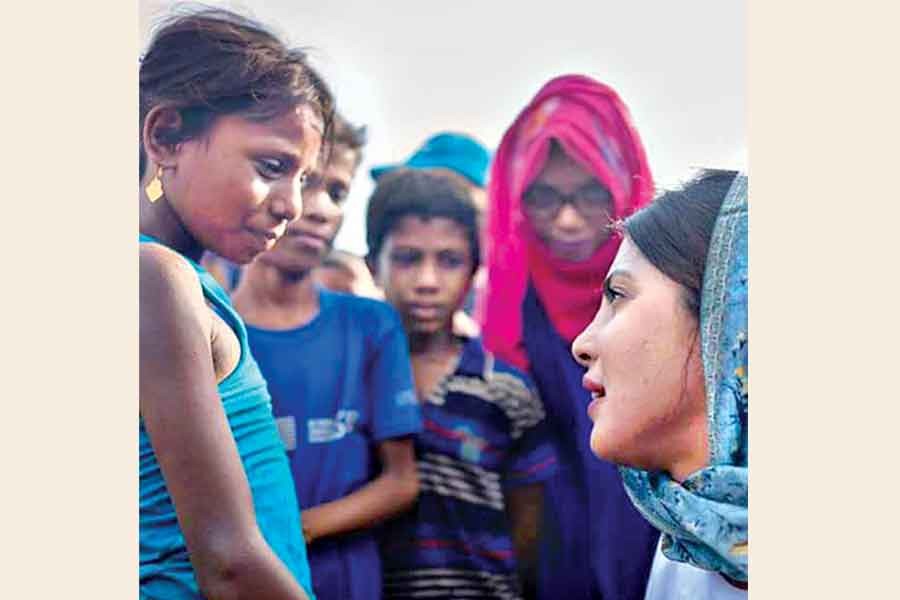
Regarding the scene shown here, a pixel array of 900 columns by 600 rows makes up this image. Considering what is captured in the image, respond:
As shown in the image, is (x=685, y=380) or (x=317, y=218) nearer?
(x=685, y=380)

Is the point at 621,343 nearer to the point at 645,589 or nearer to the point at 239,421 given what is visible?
the point at 645,589

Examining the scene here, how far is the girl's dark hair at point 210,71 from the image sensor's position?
2.41 metres

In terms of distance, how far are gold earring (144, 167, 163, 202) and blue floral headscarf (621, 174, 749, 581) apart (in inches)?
40.3

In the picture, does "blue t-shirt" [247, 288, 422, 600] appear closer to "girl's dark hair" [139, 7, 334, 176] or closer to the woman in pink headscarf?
the woman in pink headscarf

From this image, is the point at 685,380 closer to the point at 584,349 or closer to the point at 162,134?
the point at 584,349

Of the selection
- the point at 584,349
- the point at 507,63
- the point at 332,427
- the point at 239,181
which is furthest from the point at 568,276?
the point at 239,181

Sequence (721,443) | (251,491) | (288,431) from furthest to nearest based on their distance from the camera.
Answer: (288,431), (251,491), (721,443)

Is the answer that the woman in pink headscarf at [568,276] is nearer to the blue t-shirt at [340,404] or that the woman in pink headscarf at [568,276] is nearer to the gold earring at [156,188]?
the blue t-shirt at [340,404]

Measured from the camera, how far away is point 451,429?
2576 millimetres

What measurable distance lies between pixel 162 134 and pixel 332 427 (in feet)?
2.16

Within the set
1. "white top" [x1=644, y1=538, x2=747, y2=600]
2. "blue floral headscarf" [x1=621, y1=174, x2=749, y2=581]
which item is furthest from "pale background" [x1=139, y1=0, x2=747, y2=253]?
"white top" [x1=644, y1=538, x2=747, y2=600]

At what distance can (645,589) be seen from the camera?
8.36ft

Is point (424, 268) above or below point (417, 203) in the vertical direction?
below

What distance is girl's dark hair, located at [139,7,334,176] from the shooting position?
2.41 metres
